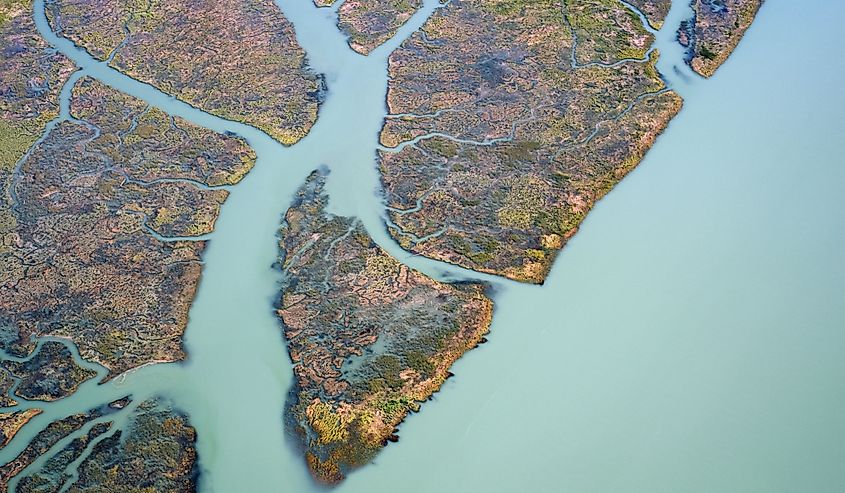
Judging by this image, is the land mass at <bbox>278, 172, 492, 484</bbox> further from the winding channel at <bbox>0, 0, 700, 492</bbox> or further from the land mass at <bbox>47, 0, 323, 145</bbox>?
the land mass at <bbox>47, 0, 323, 145</bbox>

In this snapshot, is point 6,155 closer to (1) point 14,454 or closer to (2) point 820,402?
(1) point 14,454

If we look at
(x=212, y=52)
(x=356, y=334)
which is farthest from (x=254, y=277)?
(x=212, y=52)

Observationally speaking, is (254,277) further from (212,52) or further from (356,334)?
(212,52)

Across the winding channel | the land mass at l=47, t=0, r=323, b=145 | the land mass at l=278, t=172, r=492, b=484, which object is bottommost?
the land mass at l=47, t=0, r=323, b=145

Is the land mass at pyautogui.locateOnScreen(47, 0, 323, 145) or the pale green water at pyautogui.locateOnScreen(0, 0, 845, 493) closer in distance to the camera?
the pale green water at pyautogui.locateOnScreen(0, 0, 845, 493)

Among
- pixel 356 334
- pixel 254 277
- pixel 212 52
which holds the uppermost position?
pixel 356 334

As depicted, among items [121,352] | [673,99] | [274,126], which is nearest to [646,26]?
[673,99]

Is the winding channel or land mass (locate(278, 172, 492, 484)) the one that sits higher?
land mass (locate(278, 172, 492, 484))

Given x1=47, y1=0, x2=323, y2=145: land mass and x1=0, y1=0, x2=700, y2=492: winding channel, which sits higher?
x1=0, y1=0, x2=700, y2=492: winding channel

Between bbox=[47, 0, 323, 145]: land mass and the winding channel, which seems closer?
the winding channel

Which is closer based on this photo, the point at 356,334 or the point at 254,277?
the point at 356,334

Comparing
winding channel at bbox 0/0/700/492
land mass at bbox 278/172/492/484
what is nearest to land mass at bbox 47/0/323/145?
winding channel at bbox 0/0/700/492
